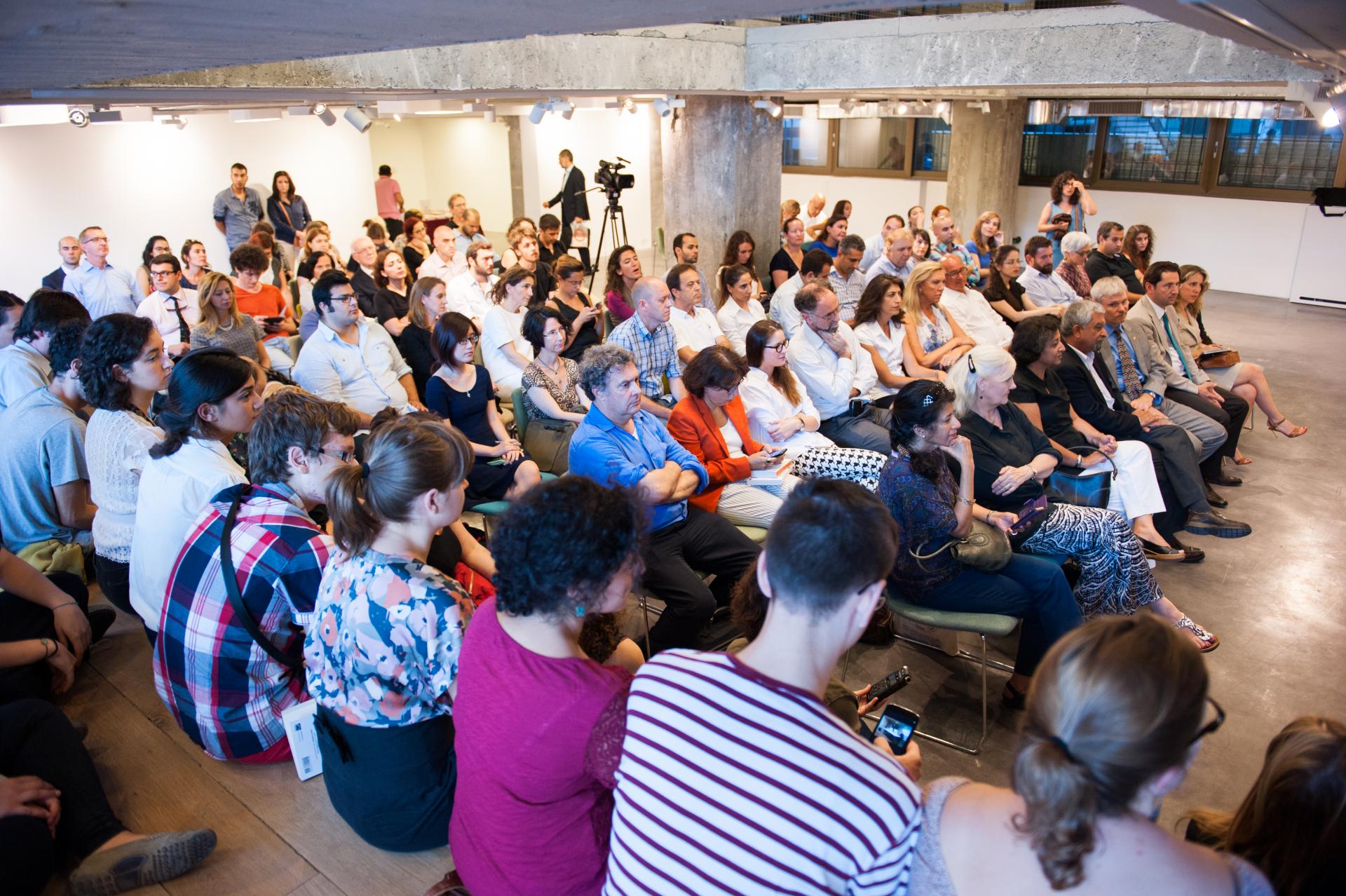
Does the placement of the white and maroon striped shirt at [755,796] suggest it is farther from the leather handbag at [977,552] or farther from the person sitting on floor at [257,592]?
the leather handbag at [977,552]

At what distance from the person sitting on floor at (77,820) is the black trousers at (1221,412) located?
17.2ft

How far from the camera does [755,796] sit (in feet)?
4.25

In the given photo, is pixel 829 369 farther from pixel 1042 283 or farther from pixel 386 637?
pixel 386 637

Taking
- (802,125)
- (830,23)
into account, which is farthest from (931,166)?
(830,23)

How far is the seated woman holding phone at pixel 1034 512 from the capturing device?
347 cm

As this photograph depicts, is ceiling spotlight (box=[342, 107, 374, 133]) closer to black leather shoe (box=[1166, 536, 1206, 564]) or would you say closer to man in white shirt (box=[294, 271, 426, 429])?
man in white shirt (box=[294, 271, 426, 429])

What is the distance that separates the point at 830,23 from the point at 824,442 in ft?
13.7

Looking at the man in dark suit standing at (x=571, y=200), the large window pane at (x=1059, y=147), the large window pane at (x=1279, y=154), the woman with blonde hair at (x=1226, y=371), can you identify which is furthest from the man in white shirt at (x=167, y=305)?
the large window pane at (x=1279, y=154)

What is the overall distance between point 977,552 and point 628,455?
1284mm

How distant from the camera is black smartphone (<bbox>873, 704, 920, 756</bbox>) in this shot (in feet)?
6.14

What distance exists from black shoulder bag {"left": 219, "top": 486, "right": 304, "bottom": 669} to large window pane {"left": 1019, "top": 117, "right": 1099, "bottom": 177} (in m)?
12.5

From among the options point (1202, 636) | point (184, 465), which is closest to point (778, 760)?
point (184, 465)

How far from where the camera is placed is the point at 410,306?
5449 millimetres

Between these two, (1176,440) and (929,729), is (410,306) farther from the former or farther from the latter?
(1176,440)
